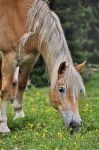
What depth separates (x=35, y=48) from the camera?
762cm

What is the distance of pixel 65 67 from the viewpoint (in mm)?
6699

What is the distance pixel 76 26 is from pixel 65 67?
13776 mm

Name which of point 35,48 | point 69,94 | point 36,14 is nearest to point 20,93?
point 35,48

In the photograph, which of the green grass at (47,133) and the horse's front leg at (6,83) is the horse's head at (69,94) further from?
the horse's front leg at (6,83)

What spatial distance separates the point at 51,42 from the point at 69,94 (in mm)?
966

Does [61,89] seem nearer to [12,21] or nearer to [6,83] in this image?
[6,83]

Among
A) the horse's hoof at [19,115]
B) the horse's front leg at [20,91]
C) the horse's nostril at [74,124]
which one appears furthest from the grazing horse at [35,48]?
the horse's hoof at [19,115]

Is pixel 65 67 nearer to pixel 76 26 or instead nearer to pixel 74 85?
pixel 74 85

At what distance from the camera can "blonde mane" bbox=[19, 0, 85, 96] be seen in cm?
665

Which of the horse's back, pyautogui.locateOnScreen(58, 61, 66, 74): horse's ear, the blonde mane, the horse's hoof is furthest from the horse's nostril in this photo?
the horse's hoof

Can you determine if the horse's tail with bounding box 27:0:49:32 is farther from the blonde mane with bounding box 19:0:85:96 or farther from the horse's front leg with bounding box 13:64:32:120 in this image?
the horse's front leg with bounding box 13:64:32:120

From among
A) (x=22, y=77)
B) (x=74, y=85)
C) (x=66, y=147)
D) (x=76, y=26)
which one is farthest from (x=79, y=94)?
(x=76, y=26)

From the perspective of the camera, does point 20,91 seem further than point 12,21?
Yes

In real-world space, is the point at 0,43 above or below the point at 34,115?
above
